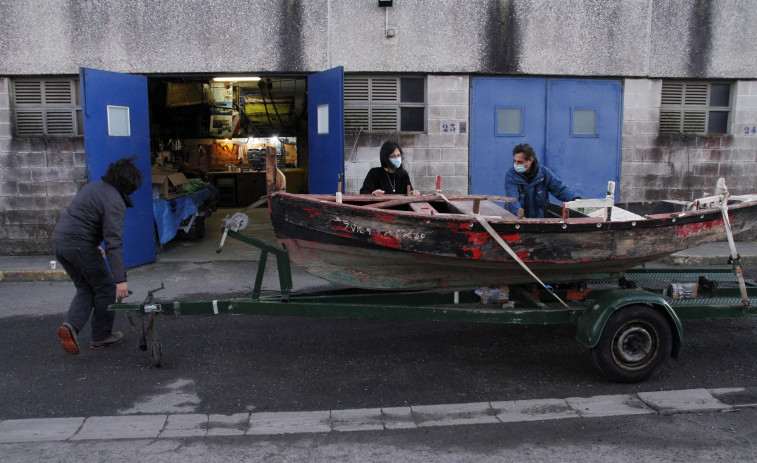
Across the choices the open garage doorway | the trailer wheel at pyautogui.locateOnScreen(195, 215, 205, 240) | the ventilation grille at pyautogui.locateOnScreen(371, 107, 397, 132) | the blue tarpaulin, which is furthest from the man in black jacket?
the open garage doorway

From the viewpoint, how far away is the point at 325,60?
9.55 m

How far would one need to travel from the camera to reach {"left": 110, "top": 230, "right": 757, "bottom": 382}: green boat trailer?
4.82m

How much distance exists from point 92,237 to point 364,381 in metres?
2.69

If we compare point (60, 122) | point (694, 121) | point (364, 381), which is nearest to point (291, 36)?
point (60, 122)

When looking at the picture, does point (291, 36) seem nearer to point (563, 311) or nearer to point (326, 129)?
point (326, 129)

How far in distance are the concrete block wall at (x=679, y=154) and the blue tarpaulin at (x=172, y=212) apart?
7388 mm

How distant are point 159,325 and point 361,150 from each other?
4537 mm

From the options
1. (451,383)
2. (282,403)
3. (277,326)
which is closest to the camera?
(282,403)

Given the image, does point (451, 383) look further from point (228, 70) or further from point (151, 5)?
point (151, 5)

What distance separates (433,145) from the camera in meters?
9.88

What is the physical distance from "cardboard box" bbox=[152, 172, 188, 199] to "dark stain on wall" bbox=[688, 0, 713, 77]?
8.83 meters

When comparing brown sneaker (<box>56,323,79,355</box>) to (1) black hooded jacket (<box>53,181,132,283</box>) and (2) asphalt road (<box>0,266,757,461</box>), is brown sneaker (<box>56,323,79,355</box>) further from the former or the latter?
(1) black hooded jacket (<box>53,181,132,283</box>)

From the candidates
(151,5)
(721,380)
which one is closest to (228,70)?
(151,5)

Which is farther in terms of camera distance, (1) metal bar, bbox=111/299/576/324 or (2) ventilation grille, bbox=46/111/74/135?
(2) ventilation grille, bbox=46/111/74/135
